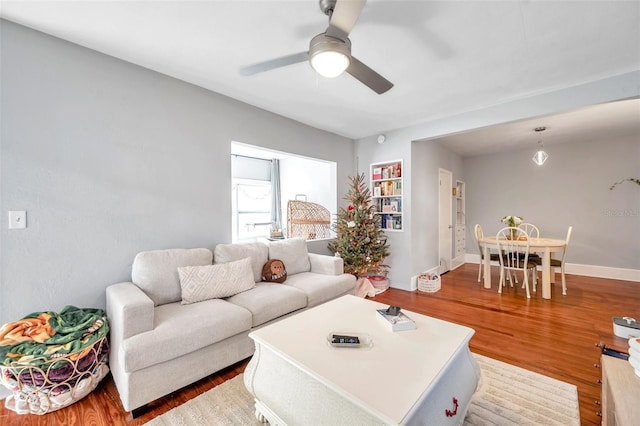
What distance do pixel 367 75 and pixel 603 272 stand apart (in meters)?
6.00

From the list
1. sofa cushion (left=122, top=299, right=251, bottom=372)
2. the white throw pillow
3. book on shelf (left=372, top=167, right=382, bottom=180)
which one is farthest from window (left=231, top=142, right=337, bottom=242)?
sofa cushion (left=122, top=299, right=251, bottom=372)

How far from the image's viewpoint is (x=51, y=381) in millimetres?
1590

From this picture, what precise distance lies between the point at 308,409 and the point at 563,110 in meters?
3.60

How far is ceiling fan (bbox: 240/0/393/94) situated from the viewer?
1339 mm

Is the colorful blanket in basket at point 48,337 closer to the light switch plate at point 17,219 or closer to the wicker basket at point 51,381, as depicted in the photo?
the wicker basket at point 51,381

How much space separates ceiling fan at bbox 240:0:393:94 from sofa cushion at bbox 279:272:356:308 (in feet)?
6.37

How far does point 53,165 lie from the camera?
6.42 feet

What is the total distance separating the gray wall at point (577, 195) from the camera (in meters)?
4.58

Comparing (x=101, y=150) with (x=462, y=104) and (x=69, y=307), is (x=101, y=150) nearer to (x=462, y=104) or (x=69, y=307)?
(x=69, y=307)

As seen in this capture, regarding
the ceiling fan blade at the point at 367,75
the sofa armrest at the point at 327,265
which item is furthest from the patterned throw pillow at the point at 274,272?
the ceiling fan blade at the point at 367,75

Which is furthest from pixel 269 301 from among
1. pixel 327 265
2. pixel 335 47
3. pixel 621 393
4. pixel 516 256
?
pixel 516 256

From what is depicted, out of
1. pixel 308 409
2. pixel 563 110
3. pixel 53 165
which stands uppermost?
pixel 563 110

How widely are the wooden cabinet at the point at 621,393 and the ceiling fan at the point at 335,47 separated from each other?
1.95 metres

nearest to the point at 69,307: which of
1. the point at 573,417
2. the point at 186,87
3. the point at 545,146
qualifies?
the point at 186,87
